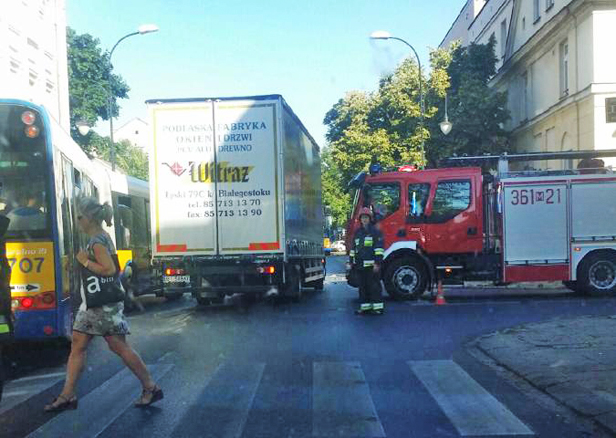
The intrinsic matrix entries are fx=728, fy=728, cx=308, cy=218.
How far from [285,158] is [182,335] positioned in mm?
4491

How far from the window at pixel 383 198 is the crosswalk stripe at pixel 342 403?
7422 millimetres

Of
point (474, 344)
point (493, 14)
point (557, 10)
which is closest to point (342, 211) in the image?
point (493, 14)

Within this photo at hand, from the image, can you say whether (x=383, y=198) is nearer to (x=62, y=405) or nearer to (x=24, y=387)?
(x=24, y=387)

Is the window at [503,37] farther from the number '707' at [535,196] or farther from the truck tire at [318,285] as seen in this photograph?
the number '707' at [535,196]

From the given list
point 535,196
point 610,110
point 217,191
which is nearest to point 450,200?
point 535,196

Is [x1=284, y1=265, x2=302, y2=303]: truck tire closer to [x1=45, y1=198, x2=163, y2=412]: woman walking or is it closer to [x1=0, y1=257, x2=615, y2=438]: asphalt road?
[x1=0, y1=257, x2=615, y2=438]: asphalt road

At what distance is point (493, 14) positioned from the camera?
1779 inches

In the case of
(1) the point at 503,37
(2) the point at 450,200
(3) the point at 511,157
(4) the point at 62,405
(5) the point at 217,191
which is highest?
(1) the point at 503,37

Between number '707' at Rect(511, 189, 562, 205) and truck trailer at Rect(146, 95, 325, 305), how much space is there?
5.08 metres

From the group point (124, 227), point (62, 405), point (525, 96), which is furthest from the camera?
point (525, 96)

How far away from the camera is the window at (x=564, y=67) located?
31.0 m

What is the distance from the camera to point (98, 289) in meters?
6.19

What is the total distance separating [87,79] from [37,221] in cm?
4218

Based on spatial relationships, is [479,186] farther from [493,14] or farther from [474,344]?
[493,14]
